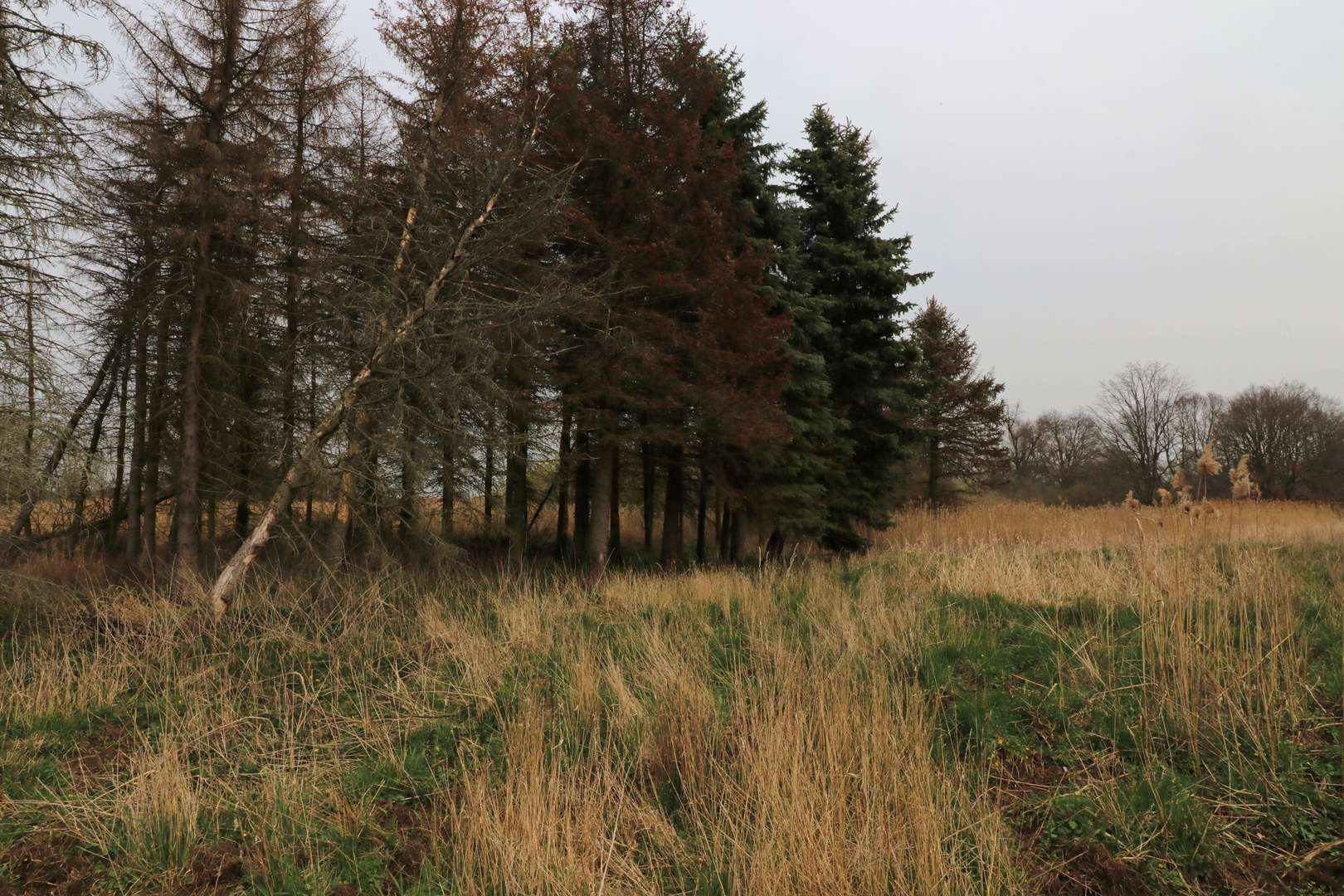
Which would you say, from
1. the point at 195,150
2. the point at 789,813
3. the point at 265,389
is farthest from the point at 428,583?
the point at 789,813

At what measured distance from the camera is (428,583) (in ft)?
34.8

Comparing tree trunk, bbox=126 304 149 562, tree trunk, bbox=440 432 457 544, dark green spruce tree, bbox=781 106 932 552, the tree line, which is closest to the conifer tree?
dark green spruce tree, bbox=781 106 932 552

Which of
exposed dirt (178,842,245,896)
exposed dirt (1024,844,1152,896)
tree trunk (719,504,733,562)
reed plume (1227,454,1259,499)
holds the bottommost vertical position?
exposed dirt (178,842,245,896)

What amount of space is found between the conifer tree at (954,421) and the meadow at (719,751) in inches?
725

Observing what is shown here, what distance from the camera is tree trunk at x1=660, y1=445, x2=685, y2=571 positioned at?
47.3ft

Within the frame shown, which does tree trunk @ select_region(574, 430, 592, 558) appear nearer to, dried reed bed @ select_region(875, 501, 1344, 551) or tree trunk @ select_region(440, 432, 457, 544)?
tree trunk @ select_region(440, 432, 457, 544)

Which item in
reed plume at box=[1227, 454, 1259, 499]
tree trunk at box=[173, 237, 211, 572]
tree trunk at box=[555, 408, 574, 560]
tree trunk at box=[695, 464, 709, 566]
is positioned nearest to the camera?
reed plume at box=[1227, 454, 1259, 499]

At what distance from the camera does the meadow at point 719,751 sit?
3148 mm

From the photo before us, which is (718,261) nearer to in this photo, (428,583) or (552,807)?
(428,583)

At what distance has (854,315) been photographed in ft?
55.1

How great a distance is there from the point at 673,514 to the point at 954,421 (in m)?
16.1

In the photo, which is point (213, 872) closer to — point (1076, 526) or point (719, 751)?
point (719, 751)

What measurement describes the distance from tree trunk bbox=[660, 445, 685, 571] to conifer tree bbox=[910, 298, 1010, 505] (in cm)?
1329

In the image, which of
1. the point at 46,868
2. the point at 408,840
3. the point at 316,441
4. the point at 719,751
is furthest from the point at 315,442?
the point at 719,751
